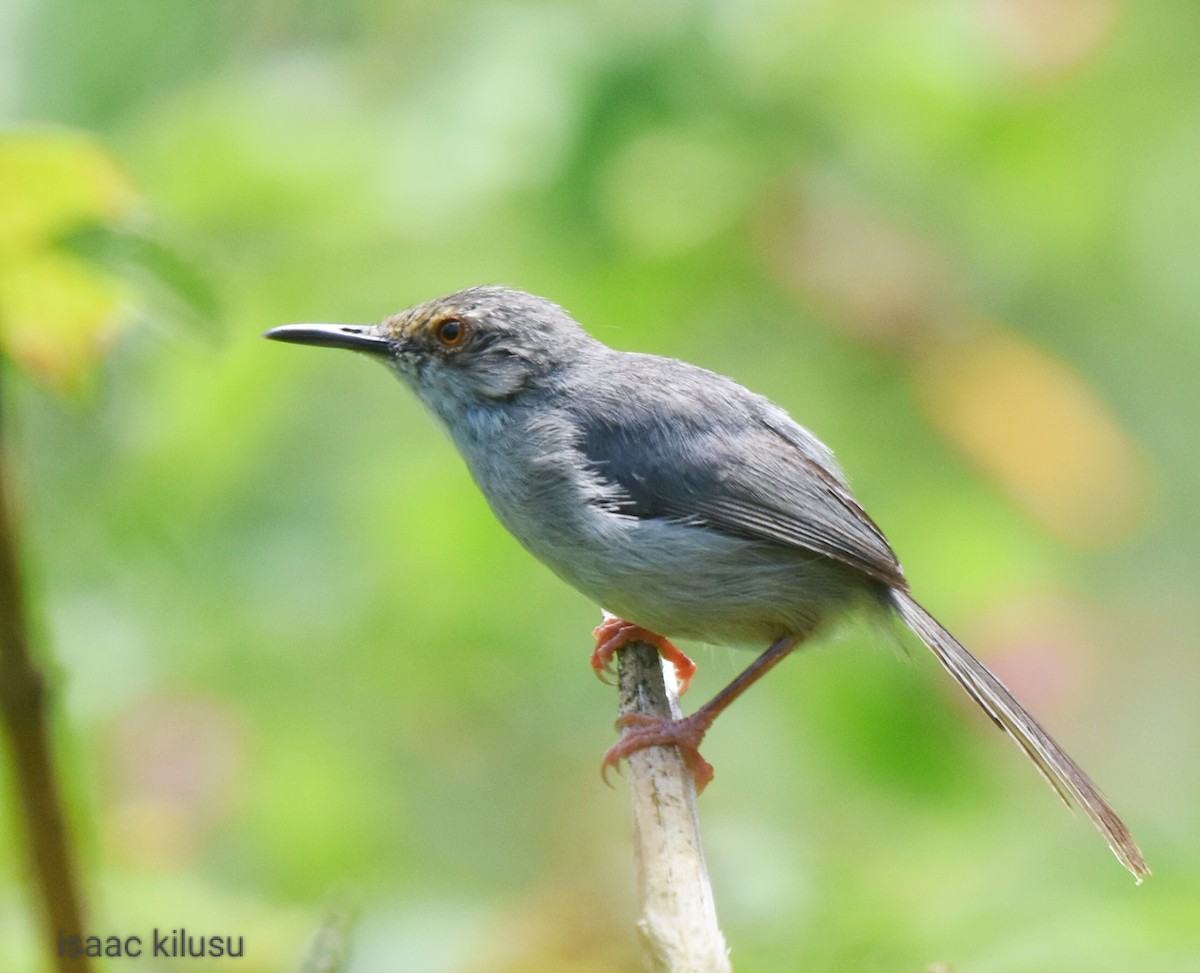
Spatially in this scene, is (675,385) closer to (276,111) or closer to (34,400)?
(276,111)

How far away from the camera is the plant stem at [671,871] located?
2340 millimetres

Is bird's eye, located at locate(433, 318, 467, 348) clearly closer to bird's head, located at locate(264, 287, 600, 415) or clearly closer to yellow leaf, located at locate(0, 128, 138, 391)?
bird's head, located at locate(264, 287, 600, 415)

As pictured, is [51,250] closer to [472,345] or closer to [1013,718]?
[472,345]

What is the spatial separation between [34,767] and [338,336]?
9.39 feet

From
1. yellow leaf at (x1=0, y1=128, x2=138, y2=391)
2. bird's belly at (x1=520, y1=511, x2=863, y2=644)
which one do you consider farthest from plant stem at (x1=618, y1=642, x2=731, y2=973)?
yellow leaf at (x1=0, y1=128, x2=138, y2=391)

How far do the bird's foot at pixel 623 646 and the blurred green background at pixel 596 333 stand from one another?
1.25ft

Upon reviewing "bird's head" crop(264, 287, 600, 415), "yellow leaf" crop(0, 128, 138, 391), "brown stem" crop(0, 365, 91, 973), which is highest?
"bird's head" crop(264, 287, 600, 415)

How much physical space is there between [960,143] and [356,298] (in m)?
2.13

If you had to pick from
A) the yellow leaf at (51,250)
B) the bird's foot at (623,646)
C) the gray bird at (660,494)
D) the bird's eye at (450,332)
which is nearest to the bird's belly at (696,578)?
the gray bird at (660,494)

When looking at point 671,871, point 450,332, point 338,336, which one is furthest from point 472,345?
point 671,871

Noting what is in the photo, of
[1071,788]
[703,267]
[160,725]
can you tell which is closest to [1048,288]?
[703,267]

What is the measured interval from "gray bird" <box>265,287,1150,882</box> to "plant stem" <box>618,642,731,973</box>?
1.59 ft

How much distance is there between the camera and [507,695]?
5.31 metres

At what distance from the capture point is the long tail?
3.61 meters
